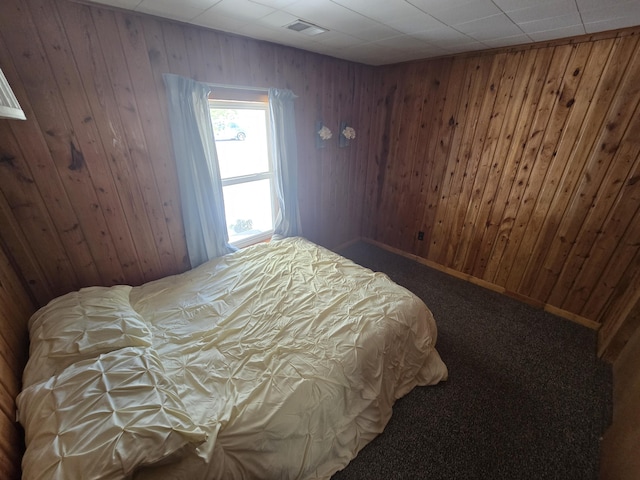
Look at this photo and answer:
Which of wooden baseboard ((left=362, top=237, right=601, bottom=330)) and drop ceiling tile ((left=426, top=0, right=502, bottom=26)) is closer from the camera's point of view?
drop ceiling tile ((left=426, top=0, right=502, bottom=26))

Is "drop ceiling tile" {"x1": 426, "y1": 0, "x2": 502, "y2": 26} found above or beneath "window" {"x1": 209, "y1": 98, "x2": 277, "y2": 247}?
above

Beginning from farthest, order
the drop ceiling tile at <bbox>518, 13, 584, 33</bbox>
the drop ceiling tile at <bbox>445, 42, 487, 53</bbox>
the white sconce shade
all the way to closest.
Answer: the drop ceiling tile at <bbox>445, 42, 487, 53</bbox>, the drop ceiling tile at <bbox>518, 13, 584, 33</bbox>, the white sconce shade

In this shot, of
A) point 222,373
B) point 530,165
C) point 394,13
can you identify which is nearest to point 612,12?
point 530,165

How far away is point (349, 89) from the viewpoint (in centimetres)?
290

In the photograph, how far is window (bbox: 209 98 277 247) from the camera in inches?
87.4

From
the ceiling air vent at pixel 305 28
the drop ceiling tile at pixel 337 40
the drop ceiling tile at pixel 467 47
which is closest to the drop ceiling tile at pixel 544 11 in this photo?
the drop ceiling tile at pixel 467 47

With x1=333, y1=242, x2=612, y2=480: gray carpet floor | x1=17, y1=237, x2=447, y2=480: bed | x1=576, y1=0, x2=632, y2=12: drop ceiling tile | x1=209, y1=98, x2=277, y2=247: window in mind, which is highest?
x1=576, y1=0, x2=632, y2=12: drop ceiling tile

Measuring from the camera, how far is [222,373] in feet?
4.04

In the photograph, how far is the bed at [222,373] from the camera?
2.72 ft

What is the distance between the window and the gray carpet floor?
1.97m

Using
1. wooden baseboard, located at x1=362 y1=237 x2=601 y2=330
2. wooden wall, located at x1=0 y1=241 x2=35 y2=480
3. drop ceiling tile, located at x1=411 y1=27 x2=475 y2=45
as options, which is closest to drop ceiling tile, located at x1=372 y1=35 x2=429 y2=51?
drop ceiling tile, located at x1=411 y1=27 x2=475 y2=45

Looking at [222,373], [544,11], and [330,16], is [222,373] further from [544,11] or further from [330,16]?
[544,11]

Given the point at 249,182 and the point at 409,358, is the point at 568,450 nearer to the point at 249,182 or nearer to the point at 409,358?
the point at 409,358

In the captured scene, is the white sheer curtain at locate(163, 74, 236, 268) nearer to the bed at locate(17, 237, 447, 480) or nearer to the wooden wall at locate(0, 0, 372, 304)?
the wooden wall at locate(0, 0, 372, 304)
